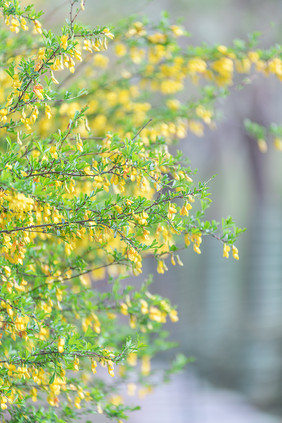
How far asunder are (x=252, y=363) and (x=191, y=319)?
1064mm

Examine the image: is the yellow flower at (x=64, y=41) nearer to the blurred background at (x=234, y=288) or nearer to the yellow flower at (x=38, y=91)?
the yellow flower at (x=38, y=91)

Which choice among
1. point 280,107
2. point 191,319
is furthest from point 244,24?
point 191,319

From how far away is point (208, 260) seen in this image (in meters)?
7.97

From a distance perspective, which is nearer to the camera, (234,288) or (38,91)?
(38,91)

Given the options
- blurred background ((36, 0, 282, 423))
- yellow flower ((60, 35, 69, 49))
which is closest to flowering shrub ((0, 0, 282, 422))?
yellow flower ((60, 35, 69, 49))

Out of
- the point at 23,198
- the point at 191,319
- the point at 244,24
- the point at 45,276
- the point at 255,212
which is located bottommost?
the point at 23,198

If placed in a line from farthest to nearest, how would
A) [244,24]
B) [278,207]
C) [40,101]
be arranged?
[278,207], [244,24], [40,101]

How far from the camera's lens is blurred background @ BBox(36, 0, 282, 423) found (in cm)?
665

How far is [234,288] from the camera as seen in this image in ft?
25.1

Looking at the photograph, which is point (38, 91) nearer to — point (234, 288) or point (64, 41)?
point (64, 41)

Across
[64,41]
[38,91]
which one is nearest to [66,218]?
[38,91]

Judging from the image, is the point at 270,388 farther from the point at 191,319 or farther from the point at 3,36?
the point at 3,36

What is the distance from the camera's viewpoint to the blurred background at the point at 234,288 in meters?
6.65

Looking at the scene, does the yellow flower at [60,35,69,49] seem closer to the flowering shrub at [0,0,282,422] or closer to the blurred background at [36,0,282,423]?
the flowering shrub at [0,0,282,422]
